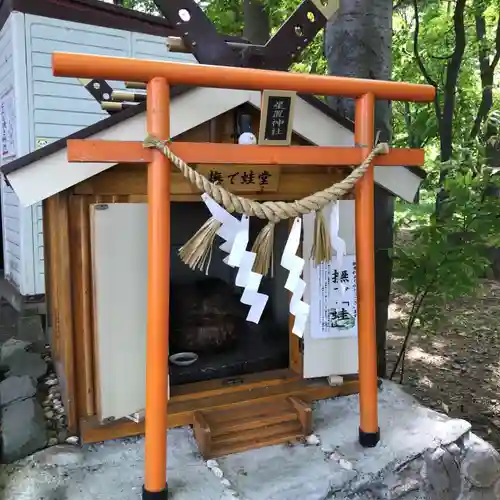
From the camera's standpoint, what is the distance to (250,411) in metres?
3.32

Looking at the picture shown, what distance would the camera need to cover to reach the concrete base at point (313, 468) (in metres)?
2.73

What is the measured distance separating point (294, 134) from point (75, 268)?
157 centimetres

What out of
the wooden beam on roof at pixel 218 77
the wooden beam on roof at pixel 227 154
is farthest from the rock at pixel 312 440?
the wooden beam on roof at pixel 218 77

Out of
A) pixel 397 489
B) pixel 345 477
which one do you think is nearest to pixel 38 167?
pixel 345 477

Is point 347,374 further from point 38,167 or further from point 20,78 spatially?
point 20,78

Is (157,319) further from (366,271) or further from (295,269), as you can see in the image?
(366,271)

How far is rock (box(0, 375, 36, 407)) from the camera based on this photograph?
338cm

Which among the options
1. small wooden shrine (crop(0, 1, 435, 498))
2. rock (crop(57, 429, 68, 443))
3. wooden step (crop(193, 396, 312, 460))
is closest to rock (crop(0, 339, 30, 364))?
small wooden shrine (crop(0, 1, 435, 498))

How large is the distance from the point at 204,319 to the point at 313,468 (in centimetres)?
152

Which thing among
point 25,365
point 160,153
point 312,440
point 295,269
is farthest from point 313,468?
point 25,365

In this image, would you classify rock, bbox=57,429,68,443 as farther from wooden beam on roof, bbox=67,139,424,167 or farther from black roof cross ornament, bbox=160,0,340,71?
A: black roof cross ornament, bbox=160,0,340,71

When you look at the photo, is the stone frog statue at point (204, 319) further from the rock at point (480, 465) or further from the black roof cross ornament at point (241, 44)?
the black roof cross ornament at point (241, 44)

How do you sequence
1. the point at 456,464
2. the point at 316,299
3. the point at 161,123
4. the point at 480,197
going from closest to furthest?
the point at 161,123 → the point at 456,464 → the point at 316,299 → the point at 480,197

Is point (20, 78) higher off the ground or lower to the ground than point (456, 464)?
higher
